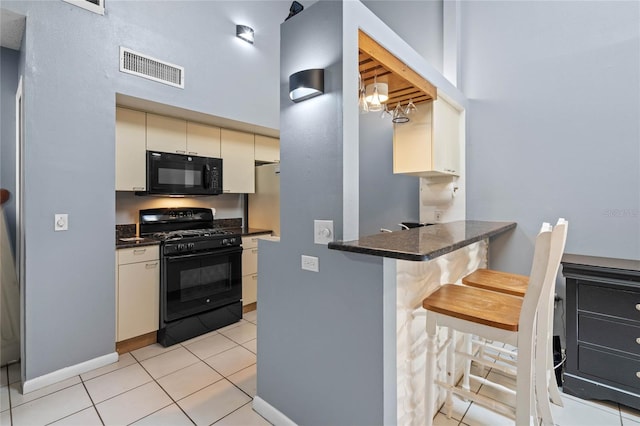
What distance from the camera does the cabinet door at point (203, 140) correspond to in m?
3.24

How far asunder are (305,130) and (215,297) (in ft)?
7.25

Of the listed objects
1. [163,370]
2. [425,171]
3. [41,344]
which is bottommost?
[163,370]

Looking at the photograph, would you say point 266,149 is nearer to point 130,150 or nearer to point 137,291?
point 130,150

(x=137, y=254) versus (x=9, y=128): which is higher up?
(x=9, y=128)

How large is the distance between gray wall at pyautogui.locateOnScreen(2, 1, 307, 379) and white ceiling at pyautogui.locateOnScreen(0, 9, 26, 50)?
2.7 inches

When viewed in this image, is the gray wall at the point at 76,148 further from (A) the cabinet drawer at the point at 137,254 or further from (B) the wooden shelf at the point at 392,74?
(B) the wooden shelf at the point at 392,74

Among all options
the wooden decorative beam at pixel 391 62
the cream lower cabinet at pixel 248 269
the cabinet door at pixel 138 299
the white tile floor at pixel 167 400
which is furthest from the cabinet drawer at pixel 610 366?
the cabinet door at pixel 138 299

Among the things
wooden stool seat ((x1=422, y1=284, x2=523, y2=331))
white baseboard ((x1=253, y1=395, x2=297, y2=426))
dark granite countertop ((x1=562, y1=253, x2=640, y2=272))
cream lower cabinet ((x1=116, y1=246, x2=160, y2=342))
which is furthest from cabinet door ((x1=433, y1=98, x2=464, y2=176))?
cream lower cabinet ((x1=116, y1=246, x2=160, y2=342))

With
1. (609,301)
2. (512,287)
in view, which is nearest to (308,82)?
(512,287)

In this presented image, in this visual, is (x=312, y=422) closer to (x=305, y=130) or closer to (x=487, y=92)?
(x=305, y=130)

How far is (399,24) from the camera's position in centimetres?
367

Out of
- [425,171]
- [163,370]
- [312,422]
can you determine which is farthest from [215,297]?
[425,171]

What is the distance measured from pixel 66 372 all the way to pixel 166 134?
215 cm

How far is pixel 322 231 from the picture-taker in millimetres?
1512
